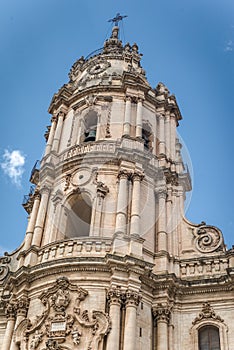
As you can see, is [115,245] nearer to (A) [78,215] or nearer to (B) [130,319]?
(B) [130,319]

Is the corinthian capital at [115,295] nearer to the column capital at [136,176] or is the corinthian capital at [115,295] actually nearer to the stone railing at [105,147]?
the column capital at [136,176]

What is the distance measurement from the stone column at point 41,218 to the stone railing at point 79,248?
1.69 meters

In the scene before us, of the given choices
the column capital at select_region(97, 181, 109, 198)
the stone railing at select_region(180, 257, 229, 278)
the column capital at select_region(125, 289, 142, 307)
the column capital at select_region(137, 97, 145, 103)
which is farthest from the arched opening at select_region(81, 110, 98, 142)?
the column capital at select_region(125, 289, 142, 307)

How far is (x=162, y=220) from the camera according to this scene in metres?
24.0

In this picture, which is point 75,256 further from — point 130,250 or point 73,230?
point 73,230

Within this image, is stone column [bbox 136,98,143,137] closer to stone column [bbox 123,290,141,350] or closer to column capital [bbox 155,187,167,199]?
column capital [bbox 155,187,167,199]

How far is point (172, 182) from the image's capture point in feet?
84.9

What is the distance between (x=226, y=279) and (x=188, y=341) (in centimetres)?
281

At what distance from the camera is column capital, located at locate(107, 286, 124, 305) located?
19.4 metres

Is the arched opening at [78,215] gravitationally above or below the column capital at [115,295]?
above

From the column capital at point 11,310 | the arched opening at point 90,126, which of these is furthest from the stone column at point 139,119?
the column capital at point 11,310

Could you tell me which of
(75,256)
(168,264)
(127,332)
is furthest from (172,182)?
(127,332)

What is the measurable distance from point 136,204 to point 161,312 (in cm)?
486

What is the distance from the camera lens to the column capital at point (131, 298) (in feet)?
63.8
